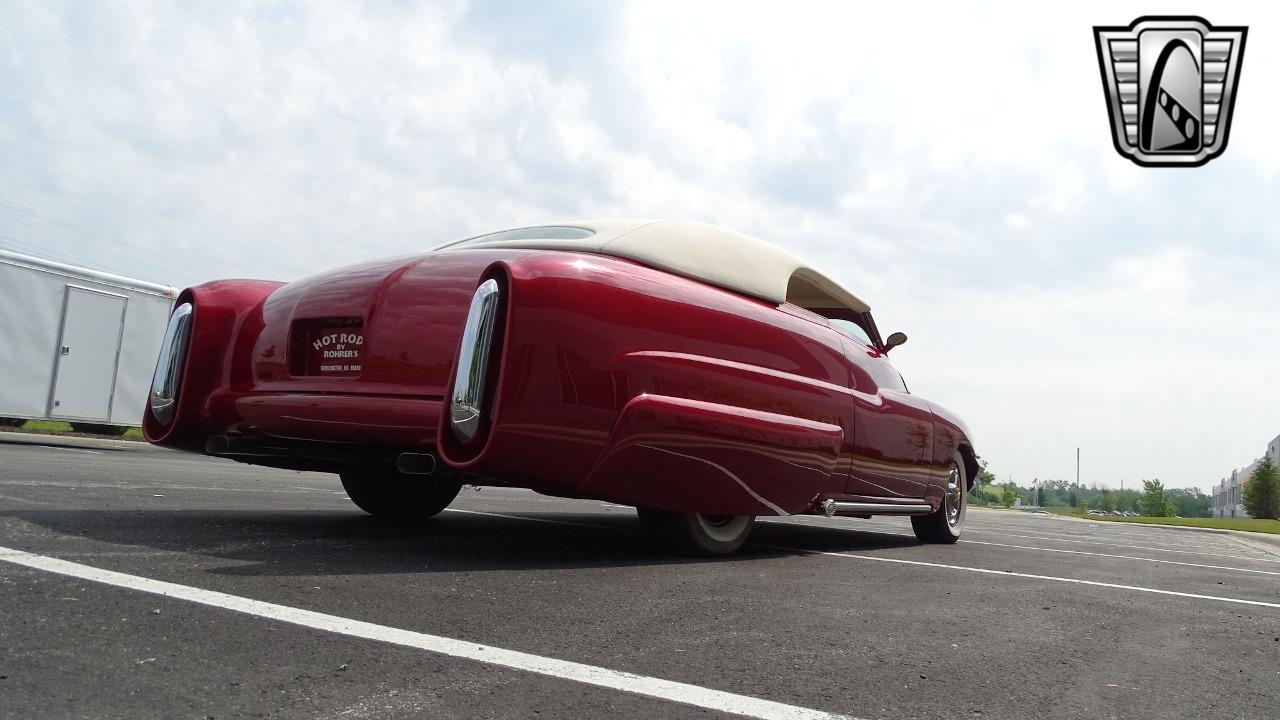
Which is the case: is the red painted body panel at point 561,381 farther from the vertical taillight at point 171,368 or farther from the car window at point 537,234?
the car window at point 537,234

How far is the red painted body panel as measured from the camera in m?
3.78

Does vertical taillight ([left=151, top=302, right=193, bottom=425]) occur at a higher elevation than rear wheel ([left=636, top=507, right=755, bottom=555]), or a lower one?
higher

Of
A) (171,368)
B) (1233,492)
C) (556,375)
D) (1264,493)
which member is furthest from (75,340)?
(1233,492)

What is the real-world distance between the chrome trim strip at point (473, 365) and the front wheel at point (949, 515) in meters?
4.43

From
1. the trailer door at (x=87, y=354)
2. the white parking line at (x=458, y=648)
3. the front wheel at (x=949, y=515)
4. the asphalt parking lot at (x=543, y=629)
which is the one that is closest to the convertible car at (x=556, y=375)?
the asphalt parking lot at (x=543, y=629)

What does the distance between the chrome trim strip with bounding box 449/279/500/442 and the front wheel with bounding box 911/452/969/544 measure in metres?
4.43

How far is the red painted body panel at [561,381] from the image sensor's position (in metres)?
3.78

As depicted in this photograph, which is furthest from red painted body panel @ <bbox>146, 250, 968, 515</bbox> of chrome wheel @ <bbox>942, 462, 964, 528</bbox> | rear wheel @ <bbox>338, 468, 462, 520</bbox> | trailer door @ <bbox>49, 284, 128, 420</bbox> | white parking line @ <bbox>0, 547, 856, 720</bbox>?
trailer door @ <bbox>49, 284, 128, 420</bbox>

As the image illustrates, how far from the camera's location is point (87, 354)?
13602mm

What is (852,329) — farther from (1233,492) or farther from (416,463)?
(1233,492)

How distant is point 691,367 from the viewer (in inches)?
169

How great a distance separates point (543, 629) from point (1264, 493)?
76.4m

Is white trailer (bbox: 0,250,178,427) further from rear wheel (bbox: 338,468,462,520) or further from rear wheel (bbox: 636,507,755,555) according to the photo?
rear wheel (bbox: 636,507,755,555)

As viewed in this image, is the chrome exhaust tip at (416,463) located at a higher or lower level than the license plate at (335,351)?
lower
